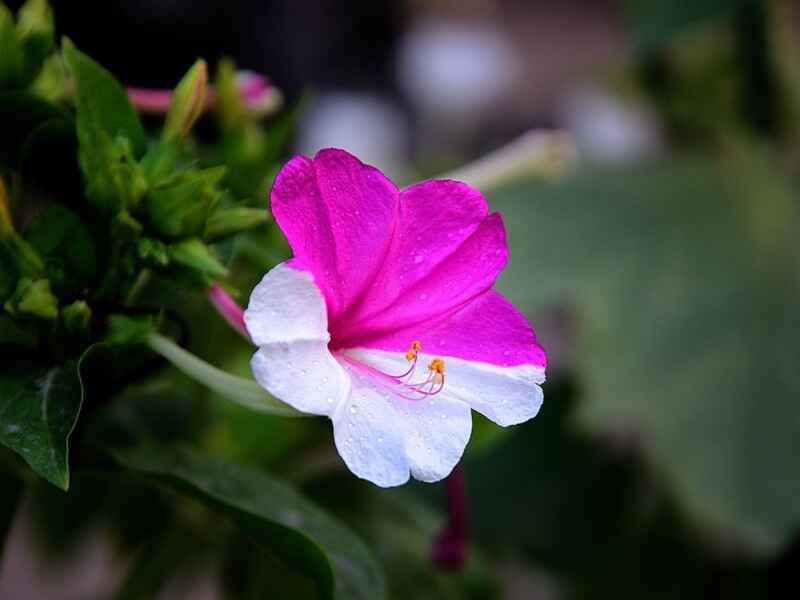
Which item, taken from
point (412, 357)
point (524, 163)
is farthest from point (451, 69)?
point (412, 357)

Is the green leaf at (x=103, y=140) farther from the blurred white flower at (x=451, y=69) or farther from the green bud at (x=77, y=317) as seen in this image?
the blurred white flower at (x=451, y=69)

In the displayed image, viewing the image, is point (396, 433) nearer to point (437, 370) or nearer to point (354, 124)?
point (437, 370)

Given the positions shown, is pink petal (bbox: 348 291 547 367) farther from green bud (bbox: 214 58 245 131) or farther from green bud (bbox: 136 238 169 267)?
green bud (bbox: 214 58 245 131)

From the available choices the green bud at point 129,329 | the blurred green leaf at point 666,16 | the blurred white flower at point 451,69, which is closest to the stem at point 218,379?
the green bud at point 129,329

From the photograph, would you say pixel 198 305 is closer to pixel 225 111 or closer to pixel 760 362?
pixel 225 111

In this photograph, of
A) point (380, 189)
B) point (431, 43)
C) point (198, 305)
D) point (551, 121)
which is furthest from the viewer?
point (551, 121)

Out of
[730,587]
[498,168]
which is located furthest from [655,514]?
[498,168]

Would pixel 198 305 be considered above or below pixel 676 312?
above
